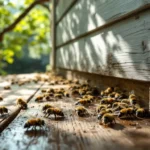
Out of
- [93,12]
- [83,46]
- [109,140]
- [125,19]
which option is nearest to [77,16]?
[83,46]

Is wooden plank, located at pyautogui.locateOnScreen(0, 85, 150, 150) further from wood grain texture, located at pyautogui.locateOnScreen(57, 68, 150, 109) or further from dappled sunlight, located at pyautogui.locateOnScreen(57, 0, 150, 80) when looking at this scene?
dappled sunlight, located at pyautogui.locateOnScreen(57, 0, 150, 80)

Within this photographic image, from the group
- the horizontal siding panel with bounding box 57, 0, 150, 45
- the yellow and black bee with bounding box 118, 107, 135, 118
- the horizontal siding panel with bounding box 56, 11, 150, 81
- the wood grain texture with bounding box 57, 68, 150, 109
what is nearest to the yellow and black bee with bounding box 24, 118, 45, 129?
the yellow and black bee with bounding box 118, 107, 135, 118

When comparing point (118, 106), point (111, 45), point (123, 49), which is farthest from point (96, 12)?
point (118, 106)

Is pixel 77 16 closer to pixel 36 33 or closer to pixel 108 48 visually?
pixel 108 48

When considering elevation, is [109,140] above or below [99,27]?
below

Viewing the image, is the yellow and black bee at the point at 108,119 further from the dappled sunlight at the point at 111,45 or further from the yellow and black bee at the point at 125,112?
the dappled sunlight at the point at 111,45

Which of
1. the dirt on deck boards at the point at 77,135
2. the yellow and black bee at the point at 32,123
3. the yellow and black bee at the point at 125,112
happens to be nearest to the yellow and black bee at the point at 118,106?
the yellow and black bee at the point at 125,112
